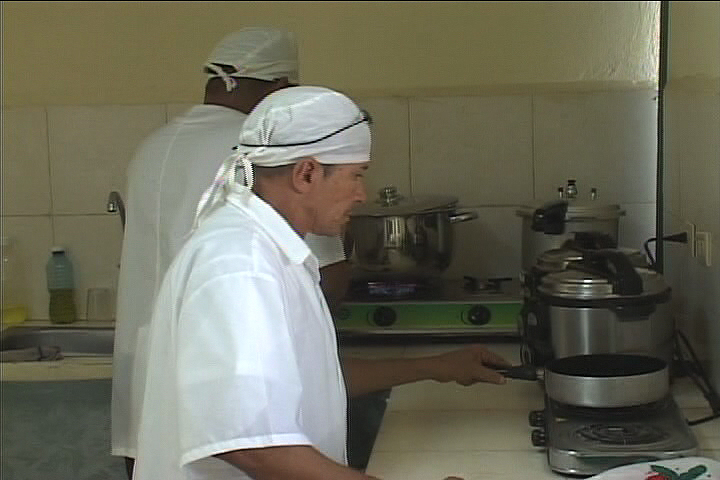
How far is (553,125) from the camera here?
2.50 metres

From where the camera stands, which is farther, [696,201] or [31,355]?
[31,355]

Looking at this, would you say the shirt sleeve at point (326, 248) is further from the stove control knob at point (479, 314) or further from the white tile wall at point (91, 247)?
the white tile wall at point (91, 247)

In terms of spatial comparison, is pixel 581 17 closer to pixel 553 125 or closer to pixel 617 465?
pixel 553 125

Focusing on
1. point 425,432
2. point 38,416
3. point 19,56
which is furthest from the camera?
point 19,56

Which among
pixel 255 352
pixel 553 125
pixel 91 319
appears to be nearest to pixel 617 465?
pixel 255 352

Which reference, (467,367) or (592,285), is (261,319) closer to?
(467,367)

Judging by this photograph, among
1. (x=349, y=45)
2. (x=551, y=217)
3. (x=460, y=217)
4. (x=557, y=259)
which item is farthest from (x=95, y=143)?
(x=557, y=259)

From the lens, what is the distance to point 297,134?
121 centimetres

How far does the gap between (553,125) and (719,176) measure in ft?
2.77

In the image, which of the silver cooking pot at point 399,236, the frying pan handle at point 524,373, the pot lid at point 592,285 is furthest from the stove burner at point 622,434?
the silver cooking pot at point 399,236

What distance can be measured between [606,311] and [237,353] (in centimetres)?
75

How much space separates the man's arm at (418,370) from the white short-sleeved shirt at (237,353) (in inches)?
14.6

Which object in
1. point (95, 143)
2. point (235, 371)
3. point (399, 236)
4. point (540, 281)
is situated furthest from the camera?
point (95, 143)

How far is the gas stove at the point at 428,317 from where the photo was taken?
222cm
